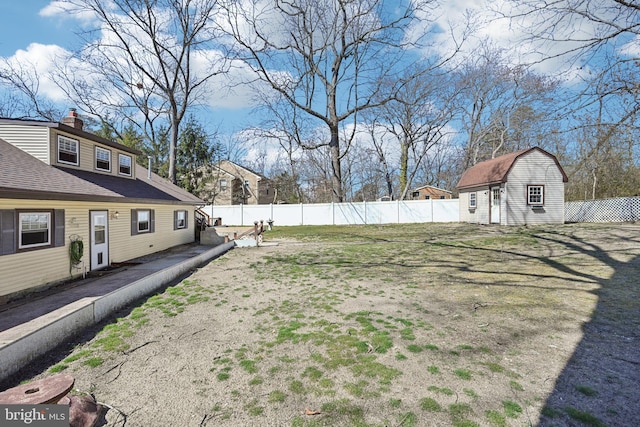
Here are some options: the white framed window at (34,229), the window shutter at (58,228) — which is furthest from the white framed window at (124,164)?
the white framed window at (34,229)

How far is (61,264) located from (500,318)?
9496 millimetres

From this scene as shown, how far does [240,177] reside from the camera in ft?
109

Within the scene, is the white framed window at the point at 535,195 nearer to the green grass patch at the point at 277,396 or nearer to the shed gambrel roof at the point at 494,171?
the shed gambrel roof at the point at 494,171

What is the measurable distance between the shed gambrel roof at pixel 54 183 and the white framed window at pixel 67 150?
11.7 inches

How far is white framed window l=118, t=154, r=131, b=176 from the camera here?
36.5 feet

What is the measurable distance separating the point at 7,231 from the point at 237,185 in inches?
1130

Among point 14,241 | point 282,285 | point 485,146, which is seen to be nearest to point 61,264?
point 14,241

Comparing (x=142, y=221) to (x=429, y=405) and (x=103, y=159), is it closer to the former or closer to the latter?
(x=103, y=159)

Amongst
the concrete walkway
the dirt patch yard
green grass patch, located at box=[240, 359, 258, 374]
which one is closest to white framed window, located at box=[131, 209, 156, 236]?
the concrete walkway

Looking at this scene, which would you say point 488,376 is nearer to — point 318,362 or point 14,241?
point 318,362

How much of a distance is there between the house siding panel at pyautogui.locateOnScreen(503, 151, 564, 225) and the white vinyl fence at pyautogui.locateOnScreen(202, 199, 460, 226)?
17.1 ft

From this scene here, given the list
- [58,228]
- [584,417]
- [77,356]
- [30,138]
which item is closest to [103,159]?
[30,138]

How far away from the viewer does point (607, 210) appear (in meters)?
16.9

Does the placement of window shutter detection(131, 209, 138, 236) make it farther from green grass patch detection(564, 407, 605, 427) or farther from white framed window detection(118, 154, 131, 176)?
green grass patch detection(564, 407, 605, 427)
